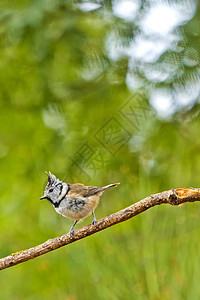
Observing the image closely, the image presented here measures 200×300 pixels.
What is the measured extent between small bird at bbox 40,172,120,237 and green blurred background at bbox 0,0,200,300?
0.17 metres

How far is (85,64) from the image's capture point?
1981 mm

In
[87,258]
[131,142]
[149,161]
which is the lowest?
[87,258]

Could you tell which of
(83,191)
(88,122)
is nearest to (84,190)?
(83,191)

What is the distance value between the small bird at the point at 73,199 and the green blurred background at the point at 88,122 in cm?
17

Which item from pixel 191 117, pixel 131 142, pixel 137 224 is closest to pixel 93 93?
pixel 131 142

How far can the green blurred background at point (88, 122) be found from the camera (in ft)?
5.70

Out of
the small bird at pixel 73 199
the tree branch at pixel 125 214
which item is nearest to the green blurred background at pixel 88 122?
the small bird at pixel 73 199

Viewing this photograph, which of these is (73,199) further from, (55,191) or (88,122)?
(88,122)

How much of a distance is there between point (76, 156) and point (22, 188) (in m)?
0.30

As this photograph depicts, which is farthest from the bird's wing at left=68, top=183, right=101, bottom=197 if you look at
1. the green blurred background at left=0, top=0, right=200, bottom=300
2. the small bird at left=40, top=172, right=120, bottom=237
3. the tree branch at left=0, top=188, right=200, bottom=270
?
the tree branch at left=0, top=188, right=200, bottom=270

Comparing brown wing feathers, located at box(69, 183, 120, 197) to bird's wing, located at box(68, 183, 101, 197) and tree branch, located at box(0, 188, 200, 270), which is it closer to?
bird's wing, located at box(68, 183, 101, 197)

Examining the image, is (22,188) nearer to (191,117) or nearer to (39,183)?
(39,183)

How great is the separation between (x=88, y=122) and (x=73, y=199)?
0.56 metres

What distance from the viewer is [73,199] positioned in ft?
5.05
